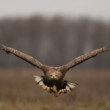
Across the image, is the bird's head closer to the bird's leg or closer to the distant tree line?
the bird's leg

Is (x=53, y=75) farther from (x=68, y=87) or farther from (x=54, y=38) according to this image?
(x=54, y=38)

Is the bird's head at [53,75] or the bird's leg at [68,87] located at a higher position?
the bird's head at [53,75]

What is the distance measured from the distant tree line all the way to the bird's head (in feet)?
167

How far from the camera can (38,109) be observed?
14672 millimetres

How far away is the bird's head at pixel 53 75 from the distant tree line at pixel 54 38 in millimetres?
51034

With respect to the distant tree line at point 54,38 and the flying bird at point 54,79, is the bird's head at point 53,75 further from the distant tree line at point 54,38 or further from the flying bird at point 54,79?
the distant tree line at point 54,38

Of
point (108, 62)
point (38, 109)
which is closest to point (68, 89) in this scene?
point (38, 109)

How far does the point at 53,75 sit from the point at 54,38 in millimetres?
60646

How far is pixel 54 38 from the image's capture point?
236 feet

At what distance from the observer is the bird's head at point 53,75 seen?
1148 centimetres

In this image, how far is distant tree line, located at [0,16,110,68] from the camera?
6581 cm

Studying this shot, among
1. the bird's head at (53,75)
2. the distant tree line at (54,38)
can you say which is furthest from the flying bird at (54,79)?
the distant tree line at (54,38)

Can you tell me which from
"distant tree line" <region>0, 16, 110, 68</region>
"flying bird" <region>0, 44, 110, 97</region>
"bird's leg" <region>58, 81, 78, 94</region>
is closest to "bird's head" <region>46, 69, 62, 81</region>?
"flying bird" <region>0, 44, 110, 97</region>

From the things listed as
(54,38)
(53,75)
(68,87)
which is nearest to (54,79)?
(53,75)
